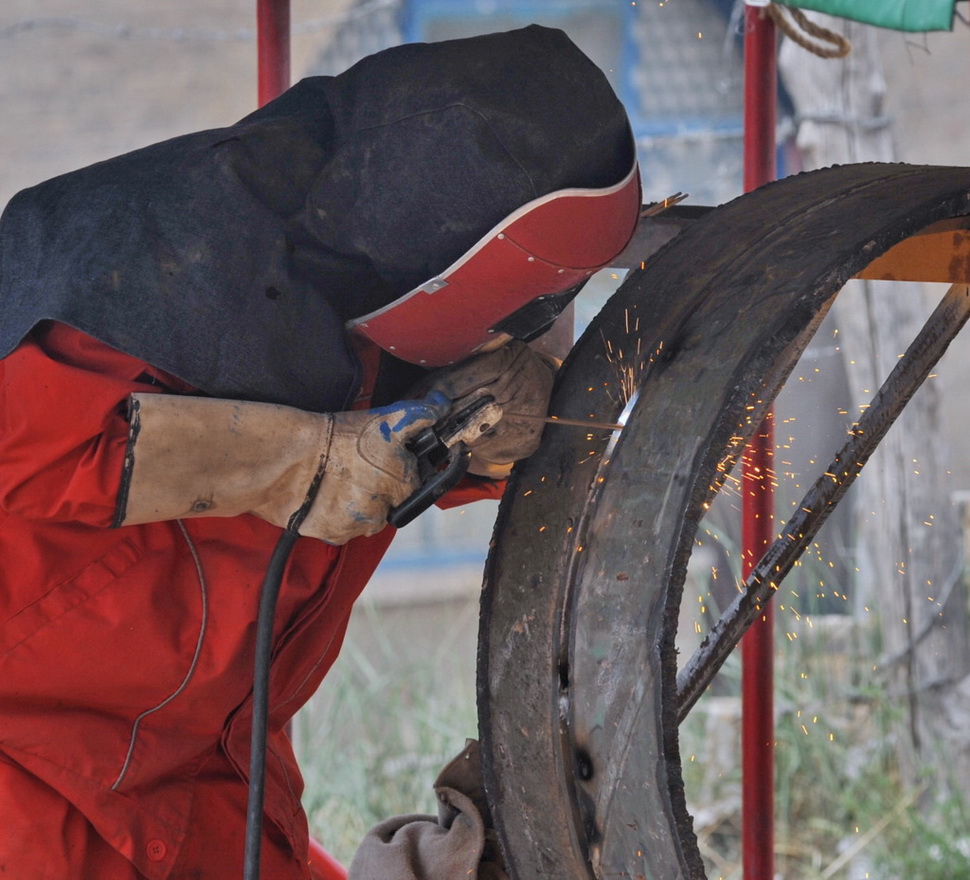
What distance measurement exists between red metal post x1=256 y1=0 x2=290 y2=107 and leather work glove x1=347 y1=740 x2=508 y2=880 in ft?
4.45

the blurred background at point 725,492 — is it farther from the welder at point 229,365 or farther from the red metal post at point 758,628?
the welder at point 229,365

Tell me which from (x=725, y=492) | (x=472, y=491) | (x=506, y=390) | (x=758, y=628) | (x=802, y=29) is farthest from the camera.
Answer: (x=725, y=492)

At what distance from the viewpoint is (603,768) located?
49.6 inches

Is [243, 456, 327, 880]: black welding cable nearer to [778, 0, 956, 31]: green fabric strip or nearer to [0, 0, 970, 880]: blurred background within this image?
[778, 0, 956, 31]: green fabric strip

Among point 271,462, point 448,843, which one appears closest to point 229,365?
point 271,462

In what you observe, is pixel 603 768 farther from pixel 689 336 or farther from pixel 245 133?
pixel 245 133

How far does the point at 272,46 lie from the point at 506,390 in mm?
1110

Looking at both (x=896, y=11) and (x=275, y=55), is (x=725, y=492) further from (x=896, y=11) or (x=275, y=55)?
(x=275, y=55)

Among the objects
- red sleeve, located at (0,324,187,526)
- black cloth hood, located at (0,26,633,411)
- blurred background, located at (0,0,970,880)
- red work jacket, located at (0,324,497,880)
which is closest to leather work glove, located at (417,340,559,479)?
black cloth hood, located at (0,26,633,411)

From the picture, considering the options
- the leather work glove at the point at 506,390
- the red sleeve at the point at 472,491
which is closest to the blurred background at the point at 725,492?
the red sleeve at the point at 472,491

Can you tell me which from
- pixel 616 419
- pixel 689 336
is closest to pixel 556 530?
pixel 616 419

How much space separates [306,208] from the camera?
5.20ft

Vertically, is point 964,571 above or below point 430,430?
below

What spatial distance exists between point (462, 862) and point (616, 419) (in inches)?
25.6
